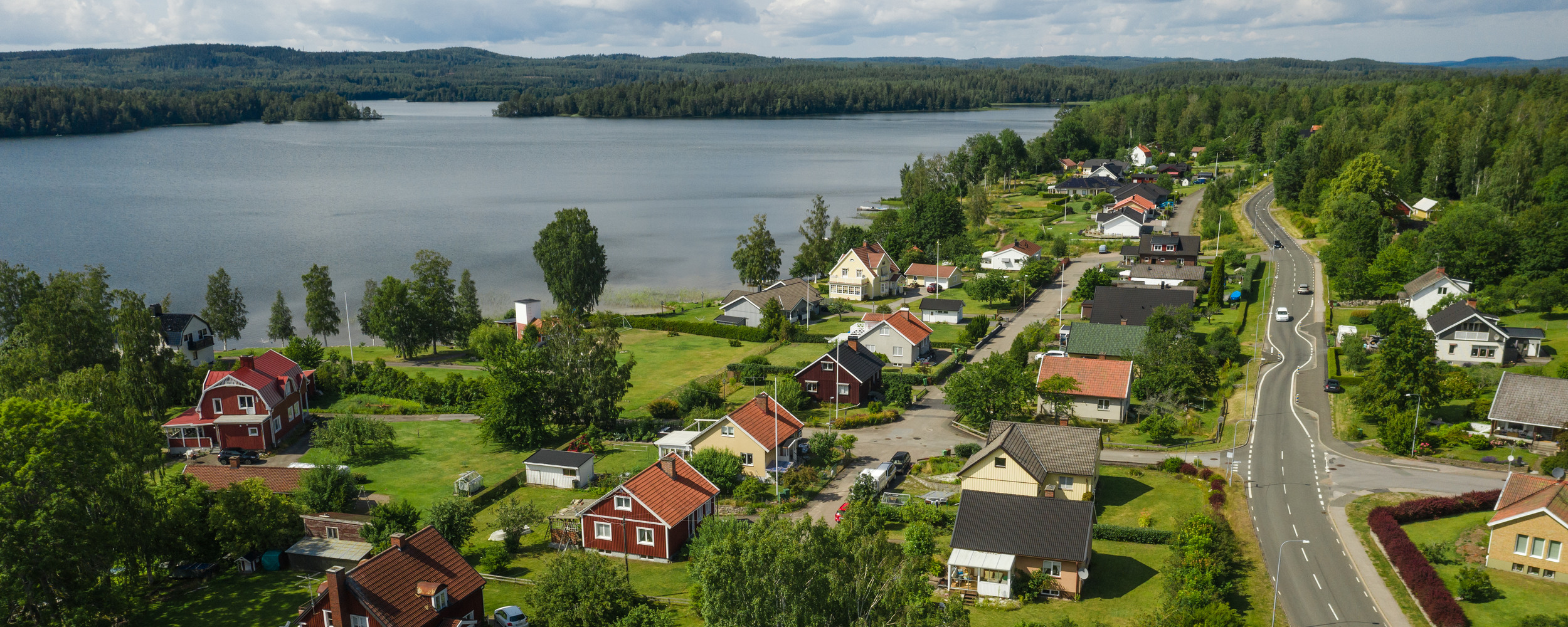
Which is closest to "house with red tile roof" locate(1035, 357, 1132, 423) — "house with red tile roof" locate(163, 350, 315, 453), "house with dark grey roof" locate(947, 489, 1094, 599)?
"house with dark grey roof" locate(947, 489, 1094, 599)

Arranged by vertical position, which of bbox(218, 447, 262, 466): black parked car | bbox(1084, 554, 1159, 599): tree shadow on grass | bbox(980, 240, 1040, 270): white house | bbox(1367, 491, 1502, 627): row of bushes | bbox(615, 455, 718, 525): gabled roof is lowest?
bbox(218, 447, 262, 466): black parked car

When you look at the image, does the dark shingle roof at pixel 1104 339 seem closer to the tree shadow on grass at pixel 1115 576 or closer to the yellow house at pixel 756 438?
the yellow house at pixel 756 438

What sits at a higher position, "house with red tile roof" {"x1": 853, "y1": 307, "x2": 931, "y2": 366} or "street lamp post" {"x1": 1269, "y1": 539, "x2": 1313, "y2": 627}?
"house with red tile roof" {"x1": 853, "y1": 307, "x2": 931, "y2": 366}

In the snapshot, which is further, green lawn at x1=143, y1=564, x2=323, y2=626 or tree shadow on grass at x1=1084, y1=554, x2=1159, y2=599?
tree shadow on grass at x1=1084, y1=554, x2=1159, y2=599

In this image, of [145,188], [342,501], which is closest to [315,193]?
[145,188]

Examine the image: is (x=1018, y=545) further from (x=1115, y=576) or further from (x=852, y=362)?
(x=852, y=362)

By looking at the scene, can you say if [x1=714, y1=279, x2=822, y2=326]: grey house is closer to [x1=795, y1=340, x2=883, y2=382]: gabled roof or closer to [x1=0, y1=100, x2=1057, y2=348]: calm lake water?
[x1=0, y1=100, x2=1057, y2=348]: calm lake water

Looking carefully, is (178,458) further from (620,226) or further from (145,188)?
(145,188)
